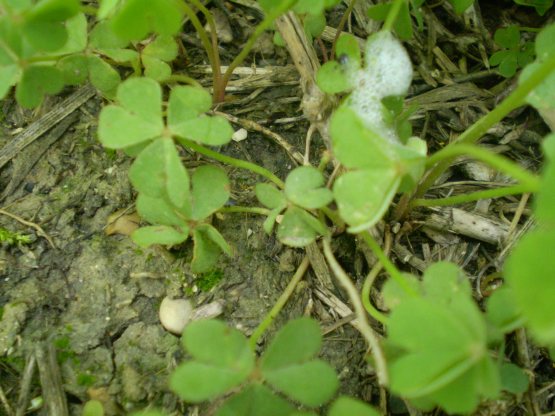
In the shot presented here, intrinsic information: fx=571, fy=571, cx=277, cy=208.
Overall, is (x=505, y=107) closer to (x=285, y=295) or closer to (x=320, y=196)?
(x=320, y=196)

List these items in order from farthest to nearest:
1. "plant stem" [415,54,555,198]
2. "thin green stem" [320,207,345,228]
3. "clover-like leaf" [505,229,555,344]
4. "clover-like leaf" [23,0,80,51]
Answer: "thin green stem" [320,207,345,228]
"clover-like leaf" [23,0,80,51]
"plant stem" [415,54,555,198]
"clover-like leaf" [505,229,555,344]

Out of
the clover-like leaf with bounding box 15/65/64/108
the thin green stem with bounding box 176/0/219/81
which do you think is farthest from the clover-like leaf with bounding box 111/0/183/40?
the clover-like leaf with bounding box 15/65/64/108

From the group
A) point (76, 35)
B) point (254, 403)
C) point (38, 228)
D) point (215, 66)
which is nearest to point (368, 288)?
point (254, 403)

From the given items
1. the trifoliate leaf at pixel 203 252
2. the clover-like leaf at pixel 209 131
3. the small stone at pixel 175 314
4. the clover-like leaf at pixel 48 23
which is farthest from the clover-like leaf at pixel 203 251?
the clover-like leaf at pixel 48 23

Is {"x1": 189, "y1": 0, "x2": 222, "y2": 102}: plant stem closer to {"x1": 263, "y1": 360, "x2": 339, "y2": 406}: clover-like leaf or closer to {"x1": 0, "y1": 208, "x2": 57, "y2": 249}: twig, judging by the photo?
{"x1": 0, "y1": 208, "x2": 57, "y2": 249}: twig

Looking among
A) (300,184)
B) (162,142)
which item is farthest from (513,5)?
(162,142)

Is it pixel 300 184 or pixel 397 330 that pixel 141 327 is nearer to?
pixel 300 184
